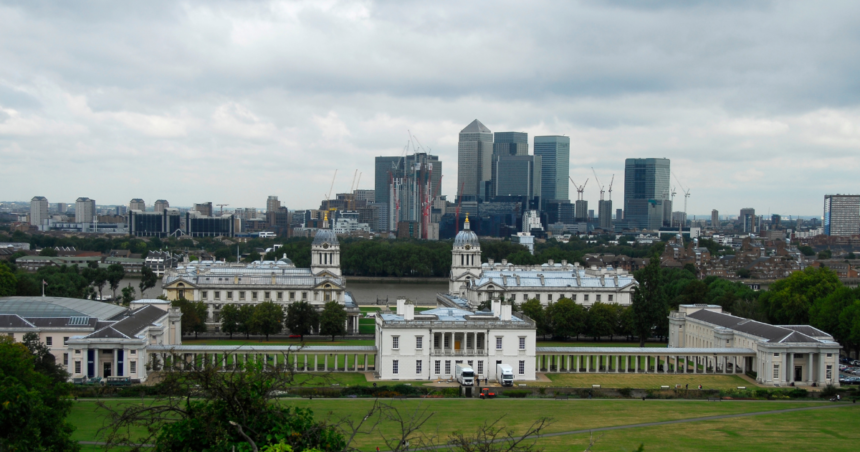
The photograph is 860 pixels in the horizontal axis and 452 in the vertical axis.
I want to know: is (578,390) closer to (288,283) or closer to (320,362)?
(320,362)

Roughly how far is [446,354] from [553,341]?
2241cm

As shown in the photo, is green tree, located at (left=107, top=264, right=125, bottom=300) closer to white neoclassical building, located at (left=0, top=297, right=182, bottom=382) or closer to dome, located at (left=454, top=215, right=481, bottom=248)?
white neoclassical building, located at (left=0, top=297, right=182, bottom=382)

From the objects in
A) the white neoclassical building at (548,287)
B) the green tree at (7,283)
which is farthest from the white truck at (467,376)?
the green tree at (7,283)

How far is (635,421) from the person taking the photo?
149 ft

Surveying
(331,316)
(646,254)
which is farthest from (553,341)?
(646,254)

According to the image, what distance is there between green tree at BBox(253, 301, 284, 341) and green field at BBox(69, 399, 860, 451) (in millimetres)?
28203

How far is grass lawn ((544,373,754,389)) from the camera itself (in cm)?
5797

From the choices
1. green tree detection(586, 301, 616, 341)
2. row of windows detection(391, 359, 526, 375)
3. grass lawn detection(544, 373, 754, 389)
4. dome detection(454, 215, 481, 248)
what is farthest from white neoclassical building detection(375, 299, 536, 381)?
dome detection(454, 215, 481, 248)

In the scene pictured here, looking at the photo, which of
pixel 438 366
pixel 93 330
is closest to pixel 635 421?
pixel 438 366

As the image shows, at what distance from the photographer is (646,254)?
647 ft

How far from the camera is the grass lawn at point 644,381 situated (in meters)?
58.0

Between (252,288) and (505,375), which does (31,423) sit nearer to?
(505,375)

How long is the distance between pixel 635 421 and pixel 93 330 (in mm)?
36836

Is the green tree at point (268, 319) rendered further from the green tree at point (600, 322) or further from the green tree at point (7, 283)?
the green tree at point (600, 322)
